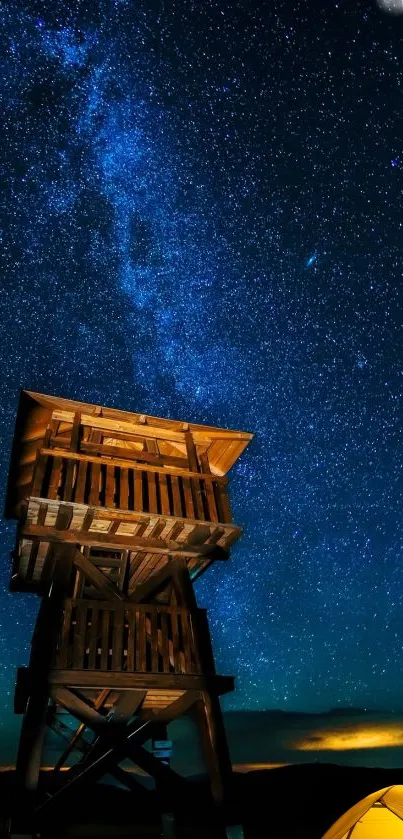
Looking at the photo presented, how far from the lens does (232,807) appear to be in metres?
7.52

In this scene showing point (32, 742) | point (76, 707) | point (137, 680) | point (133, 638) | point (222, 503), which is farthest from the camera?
point (222, 503)

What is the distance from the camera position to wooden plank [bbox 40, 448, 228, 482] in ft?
30.6

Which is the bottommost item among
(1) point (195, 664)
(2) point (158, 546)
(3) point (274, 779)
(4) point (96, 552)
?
(3) point (274, 779)

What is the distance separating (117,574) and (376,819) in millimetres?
6226

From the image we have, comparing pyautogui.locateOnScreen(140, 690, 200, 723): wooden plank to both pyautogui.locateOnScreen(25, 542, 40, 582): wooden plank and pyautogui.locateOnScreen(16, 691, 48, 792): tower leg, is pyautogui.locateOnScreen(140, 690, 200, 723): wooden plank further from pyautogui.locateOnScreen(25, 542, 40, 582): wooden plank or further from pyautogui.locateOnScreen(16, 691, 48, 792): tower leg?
pyautogui.locateOnScreen(25, 542, 40, 582): wooden plank

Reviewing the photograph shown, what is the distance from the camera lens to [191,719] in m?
9.81

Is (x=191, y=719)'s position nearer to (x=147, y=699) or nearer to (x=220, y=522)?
(x=147, y=699)

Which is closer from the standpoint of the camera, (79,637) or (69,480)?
(79,637)

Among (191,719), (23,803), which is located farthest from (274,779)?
(23,803)

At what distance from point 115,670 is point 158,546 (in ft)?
7.59

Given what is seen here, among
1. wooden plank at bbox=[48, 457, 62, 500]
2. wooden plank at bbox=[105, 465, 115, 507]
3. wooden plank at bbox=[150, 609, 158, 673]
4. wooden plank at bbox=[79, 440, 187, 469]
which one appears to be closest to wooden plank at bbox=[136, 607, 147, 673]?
wooden plank at bbox=[150, 609, 158, 673]

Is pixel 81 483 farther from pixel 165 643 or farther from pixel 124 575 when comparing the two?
pixel 165 643

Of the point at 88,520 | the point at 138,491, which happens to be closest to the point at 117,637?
the point at 88,520

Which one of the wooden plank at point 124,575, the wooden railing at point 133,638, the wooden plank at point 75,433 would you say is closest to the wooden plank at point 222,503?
the wooden railing at point 133,638
